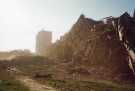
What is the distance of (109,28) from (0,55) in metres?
37.1

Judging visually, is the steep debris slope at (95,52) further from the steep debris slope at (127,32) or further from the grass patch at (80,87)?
the grass patch at (80,87)

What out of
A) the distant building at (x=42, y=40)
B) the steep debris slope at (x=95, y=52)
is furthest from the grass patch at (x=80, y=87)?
the distant building at (x=42, y=40)

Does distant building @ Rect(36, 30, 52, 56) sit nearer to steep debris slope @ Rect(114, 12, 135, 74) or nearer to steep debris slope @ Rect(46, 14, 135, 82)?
steep debris slope @ Rect(46, 14, 135, 82)

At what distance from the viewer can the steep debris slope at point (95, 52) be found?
34562mm

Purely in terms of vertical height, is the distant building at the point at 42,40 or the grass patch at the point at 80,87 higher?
the distant building at the point at 42,40

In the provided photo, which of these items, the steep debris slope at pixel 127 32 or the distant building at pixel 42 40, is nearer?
the steep debris slope at pixel 127 32

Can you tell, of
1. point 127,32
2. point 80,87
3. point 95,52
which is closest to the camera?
point 80,87

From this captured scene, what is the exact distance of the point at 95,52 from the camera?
42.1 metres

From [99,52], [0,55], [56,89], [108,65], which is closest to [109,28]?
[99,52]

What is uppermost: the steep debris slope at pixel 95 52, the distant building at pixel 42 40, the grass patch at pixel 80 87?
the distant building at pixel 42 40

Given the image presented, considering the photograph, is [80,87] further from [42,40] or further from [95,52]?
A: [42,40]

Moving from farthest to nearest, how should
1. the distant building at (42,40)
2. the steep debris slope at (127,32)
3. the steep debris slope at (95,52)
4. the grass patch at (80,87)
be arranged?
the distant building at (42,40) < the steep debris slope at (127,32) < the steep debris slope at (95,52) < the grass patch at (80,87)

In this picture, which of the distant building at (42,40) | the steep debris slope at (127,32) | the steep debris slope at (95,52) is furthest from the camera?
the distant building at (42,40)

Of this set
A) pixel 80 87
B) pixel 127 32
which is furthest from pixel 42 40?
pixel 80 87
